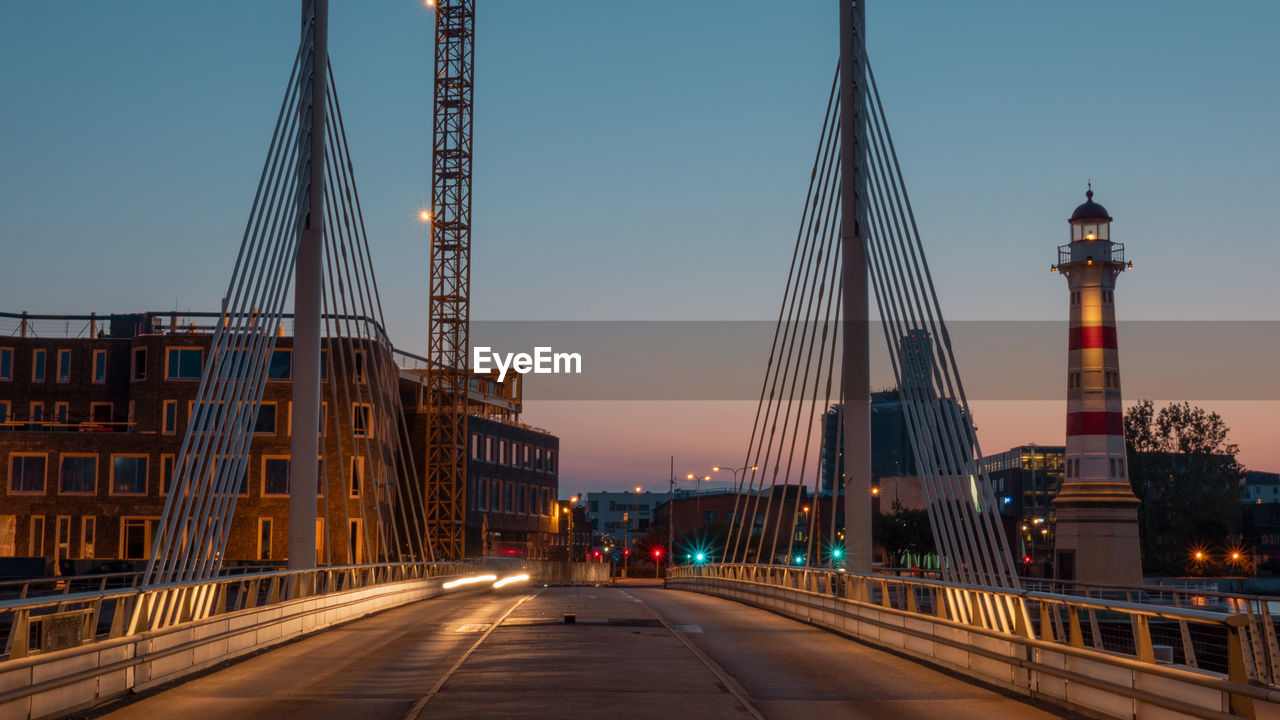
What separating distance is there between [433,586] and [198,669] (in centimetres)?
3102

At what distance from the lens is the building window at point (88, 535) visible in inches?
2884

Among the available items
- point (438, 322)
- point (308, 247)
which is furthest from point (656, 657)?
point (438, 322)

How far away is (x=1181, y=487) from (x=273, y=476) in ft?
218

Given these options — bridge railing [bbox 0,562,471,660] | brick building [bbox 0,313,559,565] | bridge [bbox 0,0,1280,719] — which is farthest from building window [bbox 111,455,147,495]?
bridge railing [bbox 0,562,471,660]

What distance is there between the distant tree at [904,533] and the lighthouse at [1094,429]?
48.7 m

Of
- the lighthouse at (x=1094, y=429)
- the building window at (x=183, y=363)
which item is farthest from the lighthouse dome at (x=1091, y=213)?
the building window at (x=183, y=363)

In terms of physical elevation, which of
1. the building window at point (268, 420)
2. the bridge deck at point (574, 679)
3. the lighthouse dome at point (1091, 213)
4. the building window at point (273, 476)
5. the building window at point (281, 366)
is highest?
the lighthouse dome at point (1091, 213)

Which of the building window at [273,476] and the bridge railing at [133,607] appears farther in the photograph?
the building window at [273,476]

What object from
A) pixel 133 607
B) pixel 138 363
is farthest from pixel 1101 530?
pixel 133 607

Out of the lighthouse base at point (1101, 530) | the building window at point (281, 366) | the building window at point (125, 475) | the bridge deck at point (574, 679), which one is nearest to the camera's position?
the bridge deck at point (574, 679)

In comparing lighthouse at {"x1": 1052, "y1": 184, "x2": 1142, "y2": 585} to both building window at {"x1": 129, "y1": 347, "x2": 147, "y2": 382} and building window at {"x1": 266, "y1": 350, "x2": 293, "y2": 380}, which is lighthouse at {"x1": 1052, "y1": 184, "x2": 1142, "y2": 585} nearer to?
building window at {"x1": 266, "y1": 350, "x2": 293, "y2": 380}

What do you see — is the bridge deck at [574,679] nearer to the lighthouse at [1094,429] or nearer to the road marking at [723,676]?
the road marking at [723,676]

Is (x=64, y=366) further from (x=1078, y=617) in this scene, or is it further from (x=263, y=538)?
(x=1078, y=617)

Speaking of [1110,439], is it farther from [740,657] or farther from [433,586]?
[740,657]
